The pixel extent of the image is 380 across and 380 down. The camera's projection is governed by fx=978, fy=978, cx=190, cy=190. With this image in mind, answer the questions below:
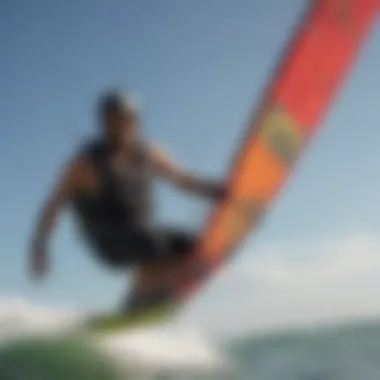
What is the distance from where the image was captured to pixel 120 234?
4.04 feet

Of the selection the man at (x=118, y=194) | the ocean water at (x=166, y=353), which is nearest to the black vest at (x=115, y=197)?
the man at (x=118, y=194)

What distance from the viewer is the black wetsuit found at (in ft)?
4.03

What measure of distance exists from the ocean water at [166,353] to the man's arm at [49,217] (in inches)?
2.3

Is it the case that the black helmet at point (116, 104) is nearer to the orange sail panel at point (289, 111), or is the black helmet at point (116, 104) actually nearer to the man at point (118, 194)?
the man at point (118, 194)

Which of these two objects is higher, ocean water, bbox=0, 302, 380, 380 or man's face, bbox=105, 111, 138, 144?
man's face, bbox=105, 111, 138, 144

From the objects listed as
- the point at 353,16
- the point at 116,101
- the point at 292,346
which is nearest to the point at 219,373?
the point at 292,346

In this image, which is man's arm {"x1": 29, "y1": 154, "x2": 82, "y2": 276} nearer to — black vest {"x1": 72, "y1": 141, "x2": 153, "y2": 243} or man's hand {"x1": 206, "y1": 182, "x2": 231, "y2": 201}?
black vest {"x1": 72, "y1": 141, "x2": 153, "y2": 243}

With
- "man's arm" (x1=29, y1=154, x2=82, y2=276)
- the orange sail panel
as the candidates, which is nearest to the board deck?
the orange sail panel

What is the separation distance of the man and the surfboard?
26 mm

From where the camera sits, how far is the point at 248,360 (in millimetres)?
1208

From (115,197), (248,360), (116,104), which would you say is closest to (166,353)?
(248,360)

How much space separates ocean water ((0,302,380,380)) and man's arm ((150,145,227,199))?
6.9 inches

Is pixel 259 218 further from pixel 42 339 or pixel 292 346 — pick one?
pixel 42 339

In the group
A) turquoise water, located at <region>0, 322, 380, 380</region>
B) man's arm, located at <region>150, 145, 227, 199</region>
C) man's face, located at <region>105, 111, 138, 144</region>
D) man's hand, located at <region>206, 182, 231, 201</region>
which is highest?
man's face, located at <region>105, 111, 138, 144</region>
